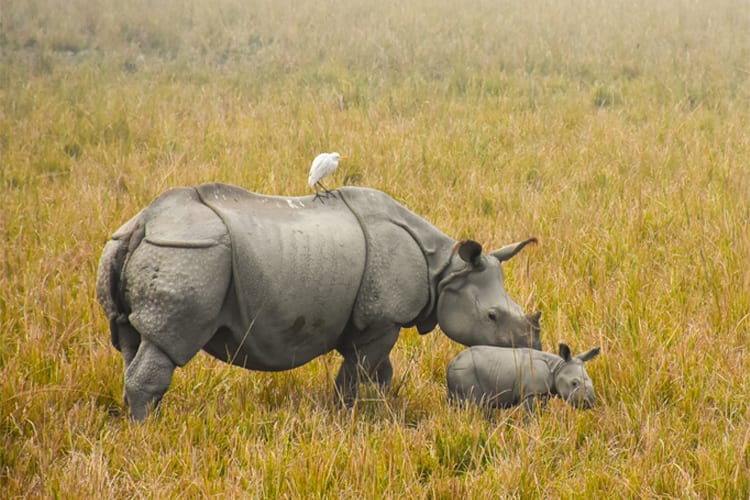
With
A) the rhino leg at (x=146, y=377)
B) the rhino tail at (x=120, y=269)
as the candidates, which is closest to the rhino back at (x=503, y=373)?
the rhino leg at (x=146, y=377)

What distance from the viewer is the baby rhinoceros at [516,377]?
12.2ft

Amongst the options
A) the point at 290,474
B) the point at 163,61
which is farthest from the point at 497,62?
the point at 290,474

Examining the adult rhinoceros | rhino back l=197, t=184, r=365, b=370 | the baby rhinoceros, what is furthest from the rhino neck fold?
the baby rhinoceros

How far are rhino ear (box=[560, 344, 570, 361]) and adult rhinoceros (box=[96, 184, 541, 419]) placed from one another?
16 cm

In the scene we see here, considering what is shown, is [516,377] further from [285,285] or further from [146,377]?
[146,377]

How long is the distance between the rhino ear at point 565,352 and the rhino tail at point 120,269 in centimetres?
170

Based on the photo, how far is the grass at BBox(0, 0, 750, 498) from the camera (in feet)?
11.0

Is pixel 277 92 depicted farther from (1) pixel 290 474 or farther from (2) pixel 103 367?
(1) pixel 290 474

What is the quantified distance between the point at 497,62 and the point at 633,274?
22.7 ft

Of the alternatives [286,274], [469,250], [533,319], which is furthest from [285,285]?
[533,319]

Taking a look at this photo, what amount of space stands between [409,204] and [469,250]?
310cm

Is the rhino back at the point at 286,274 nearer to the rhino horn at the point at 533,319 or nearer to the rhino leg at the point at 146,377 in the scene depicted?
the rhino leg at the point at 146,377

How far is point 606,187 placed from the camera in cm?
720

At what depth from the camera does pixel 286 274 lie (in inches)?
140
